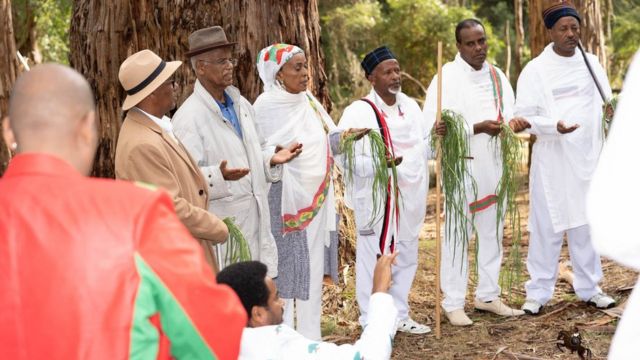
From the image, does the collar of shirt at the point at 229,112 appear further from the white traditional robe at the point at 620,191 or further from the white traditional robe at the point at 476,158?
the white traditional robe at the point at 620,191

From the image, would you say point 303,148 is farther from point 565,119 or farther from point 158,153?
point 565,119

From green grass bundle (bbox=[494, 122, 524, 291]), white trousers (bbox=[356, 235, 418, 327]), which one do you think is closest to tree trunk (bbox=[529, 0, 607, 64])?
green grass bundle (bbox=[494, 122, 524, 291])

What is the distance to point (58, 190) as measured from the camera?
A: 2.52 meters

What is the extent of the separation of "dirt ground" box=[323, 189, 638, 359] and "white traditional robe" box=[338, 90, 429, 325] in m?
0.46

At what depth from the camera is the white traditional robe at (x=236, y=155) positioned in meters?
6.16

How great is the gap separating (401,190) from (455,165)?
463mm

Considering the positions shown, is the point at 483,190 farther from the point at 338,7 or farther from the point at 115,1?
the point at 338,7

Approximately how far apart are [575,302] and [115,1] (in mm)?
4866

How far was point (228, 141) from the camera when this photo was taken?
625 cm

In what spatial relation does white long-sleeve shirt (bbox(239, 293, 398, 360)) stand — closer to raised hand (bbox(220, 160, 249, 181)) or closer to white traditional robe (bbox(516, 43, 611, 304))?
raised hand (bbox(220, 160, 249, 181))

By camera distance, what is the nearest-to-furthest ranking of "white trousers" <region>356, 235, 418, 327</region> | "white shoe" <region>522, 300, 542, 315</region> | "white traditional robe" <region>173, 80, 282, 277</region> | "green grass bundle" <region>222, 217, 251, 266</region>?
"green grass bundle" <region>222, 217, 251, 266</region> < "white traditional robe" <region>173, 80, 282, 277</region> < "white trousers" <region>356, 235, 418, 327</region> < "white shoe" <region>522, 300, 542, 315</region>

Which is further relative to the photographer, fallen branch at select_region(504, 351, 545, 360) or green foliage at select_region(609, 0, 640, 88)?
green foliage at select_region(609, 0, 640, 88)

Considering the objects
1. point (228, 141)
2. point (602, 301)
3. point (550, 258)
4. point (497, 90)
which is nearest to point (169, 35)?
point (228, 141)

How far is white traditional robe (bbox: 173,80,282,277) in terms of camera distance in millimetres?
6156
